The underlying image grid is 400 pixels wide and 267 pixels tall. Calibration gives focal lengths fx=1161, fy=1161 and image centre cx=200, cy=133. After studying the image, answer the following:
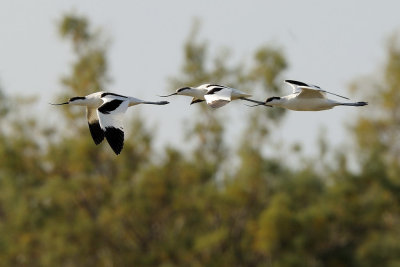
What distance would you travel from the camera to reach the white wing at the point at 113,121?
15.0 metres

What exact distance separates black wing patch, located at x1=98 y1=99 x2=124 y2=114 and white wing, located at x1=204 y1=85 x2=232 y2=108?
1254mm

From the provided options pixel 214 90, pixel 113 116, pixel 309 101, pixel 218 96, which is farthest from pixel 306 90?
pixel 113 116

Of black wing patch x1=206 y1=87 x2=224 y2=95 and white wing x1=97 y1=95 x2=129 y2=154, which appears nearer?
black wing patch x1=206 y1=87 x2=224 y2=95

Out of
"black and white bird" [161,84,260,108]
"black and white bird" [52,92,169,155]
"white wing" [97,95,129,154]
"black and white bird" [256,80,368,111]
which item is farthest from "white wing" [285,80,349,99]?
"white wing" [97,95,129,154]

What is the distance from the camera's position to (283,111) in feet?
114

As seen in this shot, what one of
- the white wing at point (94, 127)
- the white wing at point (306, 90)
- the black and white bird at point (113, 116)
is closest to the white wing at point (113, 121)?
the black and white bird at point (113, 116)

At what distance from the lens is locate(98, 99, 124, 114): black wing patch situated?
15.2 meters

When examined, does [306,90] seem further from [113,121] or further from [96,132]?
[96,132]

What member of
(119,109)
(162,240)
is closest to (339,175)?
(162,240)

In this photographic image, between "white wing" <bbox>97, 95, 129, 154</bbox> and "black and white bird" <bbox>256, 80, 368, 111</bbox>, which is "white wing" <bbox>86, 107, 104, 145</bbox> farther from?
"black and white bird" <bbox>256, 80, 368, 111</bbox>

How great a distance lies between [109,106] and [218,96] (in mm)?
1677

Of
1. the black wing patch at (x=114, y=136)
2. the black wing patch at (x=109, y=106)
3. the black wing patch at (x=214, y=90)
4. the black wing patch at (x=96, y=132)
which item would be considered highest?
the black wing patch at (x=214, y=90)

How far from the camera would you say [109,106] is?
15297 millimetres

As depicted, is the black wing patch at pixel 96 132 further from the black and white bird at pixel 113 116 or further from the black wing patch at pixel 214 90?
the black wing patch at pixel 214 90
